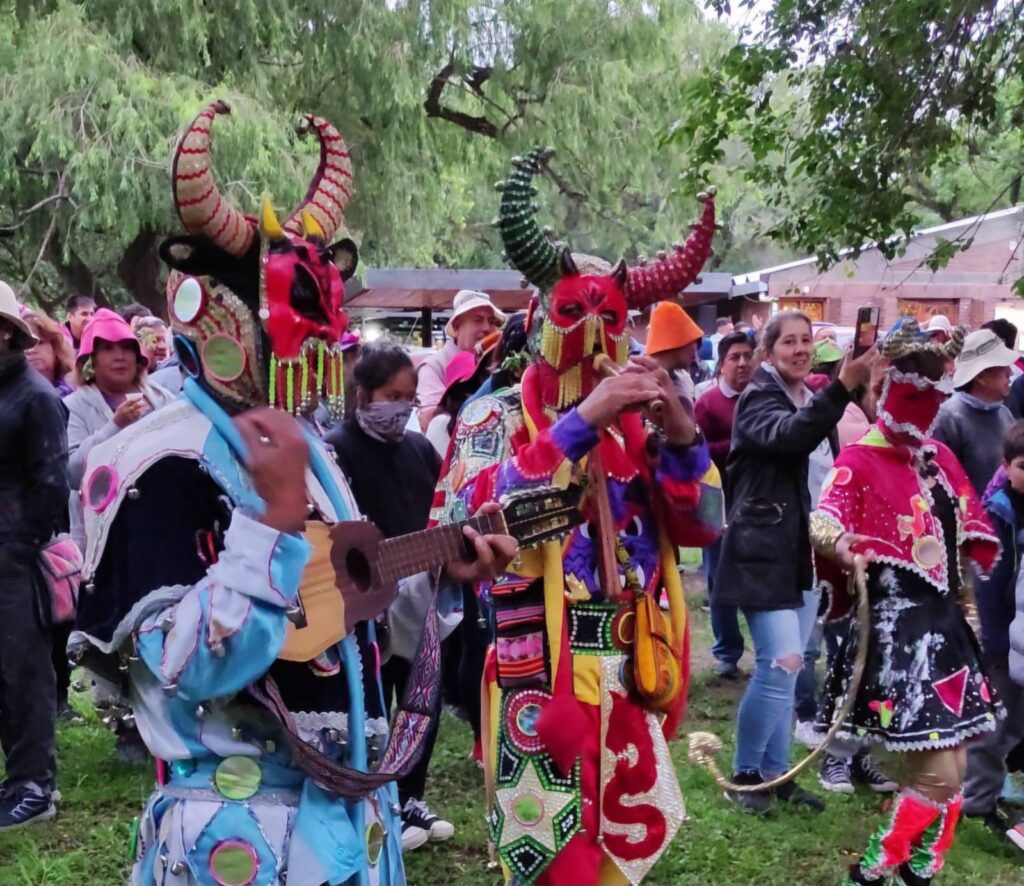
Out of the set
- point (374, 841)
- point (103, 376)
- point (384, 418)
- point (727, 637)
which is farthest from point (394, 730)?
point (727, 637)

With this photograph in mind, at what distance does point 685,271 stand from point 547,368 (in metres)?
0.52

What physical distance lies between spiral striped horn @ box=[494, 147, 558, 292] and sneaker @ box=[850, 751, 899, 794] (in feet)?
11.3

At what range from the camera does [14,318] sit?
4.50 meters

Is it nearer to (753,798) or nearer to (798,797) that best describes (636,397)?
(753,798)

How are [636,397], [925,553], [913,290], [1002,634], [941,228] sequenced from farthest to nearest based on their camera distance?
[913,290] → [941,228] → [1002,634] → [925,553] → [636,397]

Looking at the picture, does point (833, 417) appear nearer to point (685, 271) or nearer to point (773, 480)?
point (773, 480)

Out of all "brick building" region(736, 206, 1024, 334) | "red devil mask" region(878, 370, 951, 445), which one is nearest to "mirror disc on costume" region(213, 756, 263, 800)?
"red devil mask" region(878, 370, 951, 445)

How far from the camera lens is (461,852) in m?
4.85

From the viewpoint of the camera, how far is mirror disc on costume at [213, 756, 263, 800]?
6.88ft

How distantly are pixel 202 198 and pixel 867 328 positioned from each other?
9.15 feet

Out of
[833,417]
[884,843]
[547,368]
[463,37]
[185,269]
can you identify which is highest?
[463,37]

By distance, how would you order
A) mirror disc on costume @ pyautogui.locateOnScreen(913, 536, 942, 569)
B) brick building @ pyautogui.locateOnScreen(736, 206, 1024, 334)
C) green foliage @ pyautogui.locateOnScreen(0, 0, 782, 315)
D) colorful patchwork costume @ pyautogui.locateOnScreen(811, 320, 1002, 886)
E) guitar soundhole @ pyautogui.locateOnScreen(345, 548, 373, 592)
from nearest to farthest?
guitar soundhole @ pyautogui.locateOnScreen(345, 548, 373, 592) → colorful patchwork costume @ pyautogui.locateOnScreen(811, 320, 1002, 886) → mirror disc on costume @ pyautogui.locateOnScreen(913, 536, 942, 569) → green foliage @ pyautogui.locateOnScreen(0, 0, 782, 315) → brick building @ pyautogui.locateOnScreen(736, 206, 1024, 334)

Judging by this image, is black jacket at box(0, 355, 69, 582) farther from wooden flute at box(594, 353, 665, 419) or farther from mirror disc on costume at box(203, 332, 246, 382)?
mirror disc on costume at box(203, 332, 246, 382)

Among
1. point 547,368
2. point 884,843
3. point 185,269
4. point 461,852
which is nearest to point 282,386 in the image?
point 185,269
